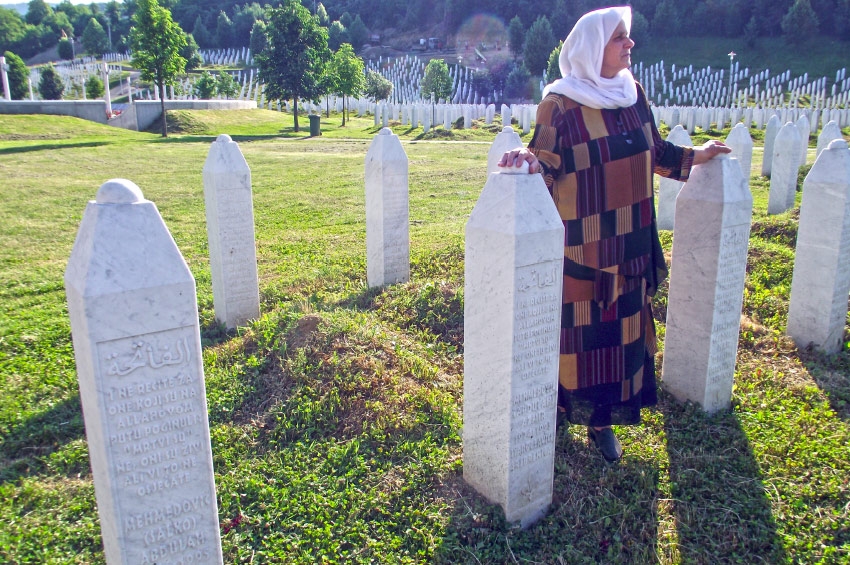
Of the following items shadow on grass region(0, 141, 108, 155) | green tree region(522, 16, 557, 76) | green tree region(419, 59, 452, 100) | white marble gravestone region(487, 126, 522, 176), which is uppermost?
green tree region(522, 16, 557, 76)

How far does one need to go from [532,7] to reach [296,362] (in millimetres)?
72421

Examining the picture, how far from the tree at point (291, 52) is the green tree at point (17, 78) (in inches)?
753

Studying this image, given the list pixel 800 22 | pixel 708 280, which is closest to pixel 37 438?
pixel 708 280

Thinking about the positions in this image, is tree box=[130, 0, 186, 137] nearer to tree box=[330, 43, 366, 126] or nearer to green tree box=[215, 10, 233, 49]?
tree box=[330, 43, 366, 126]

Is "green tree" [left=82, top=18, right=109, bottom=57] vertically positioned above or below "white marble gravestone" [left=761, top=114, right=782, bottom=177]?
above

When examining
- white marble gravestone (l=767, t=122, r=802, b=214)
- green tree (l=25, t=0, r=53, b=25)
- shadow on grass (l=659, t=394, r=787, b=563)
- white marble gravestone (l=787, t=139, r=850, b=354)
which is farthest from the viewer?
green tree (l=25, t=0, r=53, b=25)

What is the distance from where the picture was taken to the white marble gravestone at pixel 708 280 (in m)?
3.54

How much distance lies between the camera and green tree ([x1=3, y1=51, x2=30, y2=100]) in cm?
3666

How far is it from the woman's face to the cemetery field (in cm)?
195

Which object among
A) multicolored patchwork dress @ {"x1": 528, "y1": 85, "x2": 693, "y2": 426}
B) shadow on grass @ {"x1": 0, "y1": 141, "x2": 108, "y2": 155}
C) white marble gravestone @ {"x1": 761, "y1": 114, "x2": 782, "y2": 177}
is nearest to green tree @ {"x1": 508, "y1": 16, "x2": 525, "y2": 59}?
shadow on grass @ {"x1": 0, "y1": 141, "x2": 108, "y2": 155}

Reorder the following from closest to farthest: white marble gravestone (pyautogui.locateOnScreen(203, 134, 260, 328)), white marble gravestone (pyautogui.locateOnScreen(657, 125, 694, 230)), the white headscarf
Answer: the white headscarf < white marble gravestone (pyautogui.locateOnScreen(203, 134, 260, 328)) < white marble gravestone (pyautogui.locateOnScreen(657, 125, 694, 230))

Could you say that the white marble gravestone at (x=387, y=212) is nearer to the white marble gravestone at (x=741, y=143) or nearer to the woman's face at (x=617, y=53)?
the woman's face at (x=617, y=53)

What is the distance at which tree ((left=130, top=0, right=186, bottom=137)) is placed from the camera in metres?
23.3

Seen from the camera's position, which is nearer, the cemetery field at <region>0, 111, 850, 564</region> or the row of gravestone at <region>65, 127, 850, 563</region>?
the row of gravestone at <region>65, 127, 850, 563</region>
